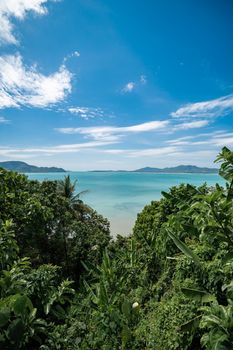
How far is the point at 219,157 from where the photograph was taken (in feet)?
6.97

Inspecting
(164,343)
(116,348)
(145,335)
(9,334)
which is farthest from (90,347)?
(9,334)

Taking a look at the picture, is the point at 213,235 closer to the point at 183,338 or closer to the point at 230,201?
the point at 230,201

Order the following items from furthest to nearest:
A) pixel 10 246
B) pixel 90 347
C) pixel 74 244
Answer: pixel 74 244 → pixel 90 347 → pixel 10 246

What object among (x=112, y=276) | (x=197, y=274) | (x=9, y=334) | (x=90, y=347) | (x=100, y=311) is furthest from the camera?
(x=112, y=276)

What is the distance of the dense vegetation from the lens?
2092 mm

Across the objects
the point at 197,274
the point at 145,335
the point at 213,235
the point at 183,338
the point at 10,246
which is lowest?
the point at 145,335

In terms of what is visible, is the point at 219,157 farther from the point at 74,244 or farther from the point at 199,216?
the point at 74,244

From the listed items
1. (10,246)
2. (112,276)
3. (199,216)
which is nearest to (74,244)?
(112,276)

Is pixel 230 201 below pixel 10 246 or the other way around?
the other way around

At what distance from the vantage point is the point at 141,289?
293 inches

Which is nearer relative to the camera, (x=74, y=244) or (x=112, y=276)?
(x=112, y=276)

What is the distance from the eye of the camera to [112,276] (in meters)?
6.62

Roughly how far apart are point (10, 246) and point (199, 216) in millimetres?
1799

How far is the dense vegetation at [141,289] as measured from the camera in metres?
2.09
